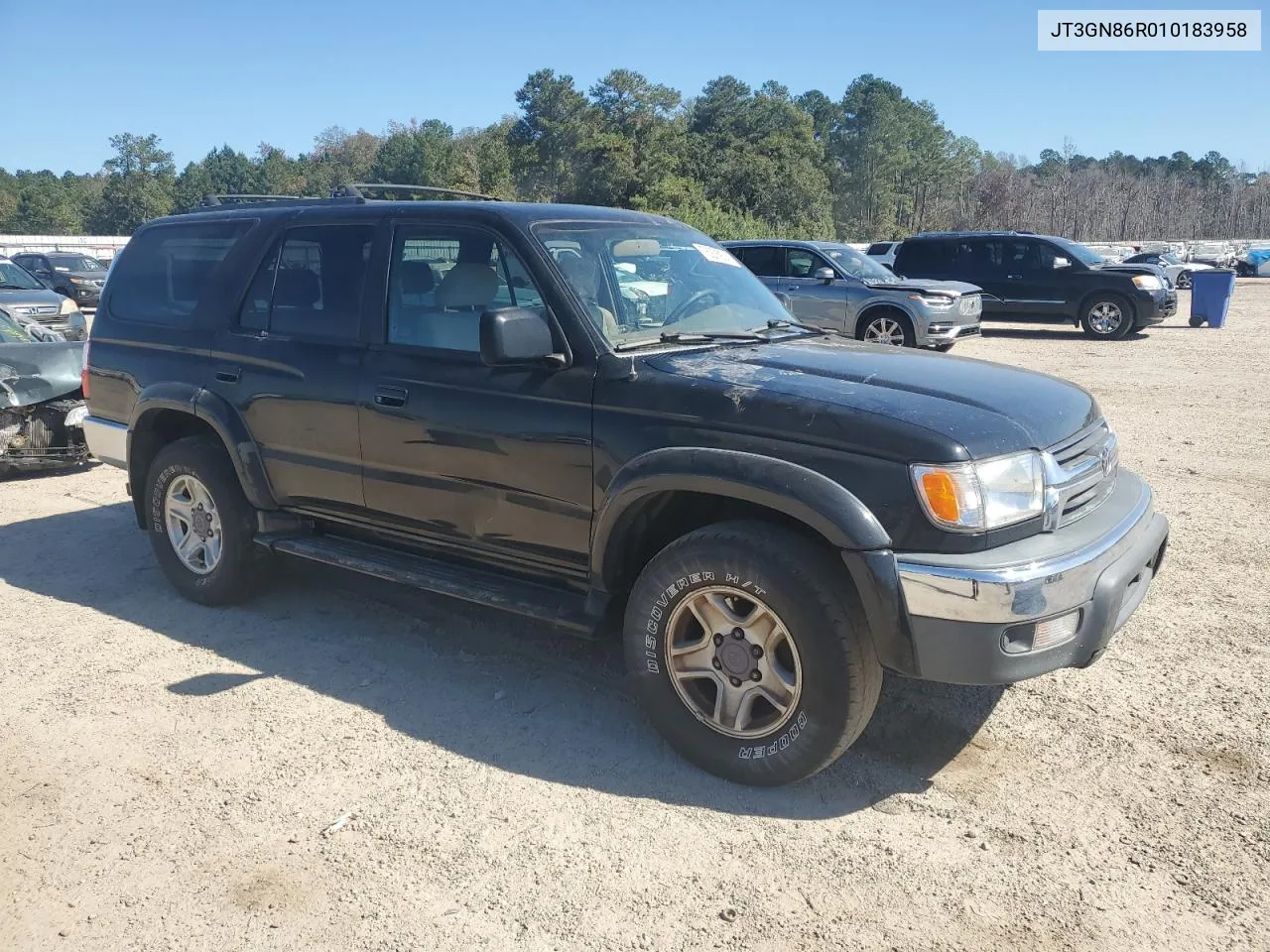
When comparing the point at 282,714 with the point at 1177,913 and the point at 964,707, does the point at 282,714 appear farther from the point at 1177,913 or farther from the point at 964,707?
the point at 1177,913

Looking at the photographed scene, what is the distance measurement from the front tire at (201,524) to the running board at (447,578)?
220 mm

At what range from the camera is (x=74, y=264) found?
2653cm

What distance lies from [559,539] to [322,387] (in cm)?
147

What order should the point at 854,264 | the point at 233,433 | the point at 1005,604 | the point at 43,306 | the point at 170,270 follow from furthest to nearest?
the point at 43,306, the point at 854,264, the point at 170,270, the point at 233,433, the point at 1005,604

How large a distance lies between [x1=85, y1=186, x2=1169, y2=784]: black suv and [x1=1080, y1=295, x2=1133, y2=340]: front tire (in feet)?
53.4

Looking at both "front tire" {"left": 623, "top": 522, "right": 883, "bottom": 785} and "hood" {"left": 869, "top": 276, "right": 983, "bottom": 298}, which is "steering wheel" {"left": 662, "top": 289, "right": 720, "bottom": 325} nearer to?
"front tire" {"left": 623, "top": 522, "right": 883, "bottom": 785}

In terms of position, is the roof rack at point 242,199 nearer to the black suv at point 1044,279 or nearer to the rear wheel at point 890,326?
the rear wheel at point 890,326

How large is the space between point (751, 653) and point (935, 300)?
12307 millimetres

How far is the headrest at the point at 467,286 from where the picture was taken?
4.27 metres

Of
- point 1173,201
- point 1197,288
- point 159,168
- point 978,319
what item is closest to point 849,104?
point 1173,201

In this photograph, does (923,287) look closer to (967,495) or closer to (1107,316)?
(1107,316)

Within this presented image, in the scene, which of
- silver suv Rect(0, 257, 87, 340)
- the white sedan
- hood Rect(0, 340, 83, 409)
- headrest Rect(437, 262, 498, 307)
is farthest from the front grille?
the white sedan

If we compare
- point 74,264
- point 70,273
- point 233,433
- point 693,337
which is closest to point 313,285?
point 233,433

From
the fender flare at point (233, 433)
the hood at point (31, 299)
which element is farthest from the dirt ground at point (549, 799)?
the hood at point (31, 299)
